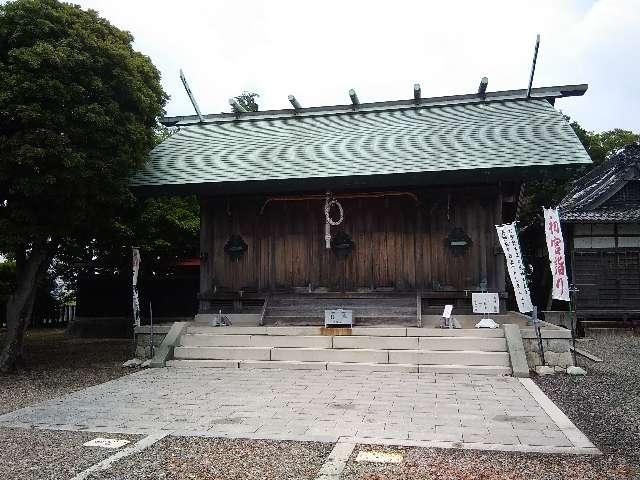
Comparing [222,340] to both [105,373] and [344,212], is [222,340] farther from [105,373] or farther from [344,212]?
[344,212]

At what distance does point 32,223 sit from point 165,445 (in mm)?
6036

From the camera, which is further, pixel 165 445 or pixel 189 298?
pixel 189 298

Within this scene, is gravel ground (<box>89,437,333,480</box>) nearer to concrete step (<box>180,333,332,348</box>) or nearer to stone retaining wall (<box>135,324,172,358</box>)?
concrete step (<box>180,333,332,348</box>)

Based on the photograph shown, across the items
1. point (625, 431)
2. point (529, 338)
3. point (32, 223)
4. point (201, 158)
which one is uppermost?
point (201, 158)

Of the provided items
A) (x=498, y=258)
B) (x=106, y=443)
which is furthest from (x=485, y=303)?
(x=106, y=443)

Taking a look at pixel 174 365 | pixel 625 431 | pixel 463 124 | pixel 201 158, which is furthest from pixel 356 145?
pixel 625 431

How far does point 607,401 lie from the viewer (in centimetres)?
712

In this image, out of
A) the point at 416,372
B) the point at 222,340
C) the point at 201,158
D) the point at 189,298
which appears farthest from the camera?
the point at 189,298

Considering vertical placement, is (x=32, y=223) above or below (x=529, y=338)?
above

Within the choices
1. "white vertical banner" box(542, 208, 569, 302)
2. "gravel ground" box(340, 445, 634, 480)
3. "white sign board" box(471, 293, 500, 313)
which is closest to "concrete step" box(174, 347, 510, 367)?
"white vertical banner" box(542, 208, 569, 302)

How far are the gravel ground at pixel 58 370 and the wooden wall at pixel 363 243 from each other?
3.14 meters

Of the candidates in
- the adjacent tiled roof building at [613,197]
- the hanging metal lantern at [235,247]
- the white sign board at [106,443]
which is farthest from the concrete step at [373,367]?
the adjacent tiled roof building at [613,197]

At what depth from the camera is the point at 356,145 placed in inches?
516

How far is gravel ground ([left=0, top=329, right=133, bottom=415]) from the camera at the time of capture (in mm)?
8156
